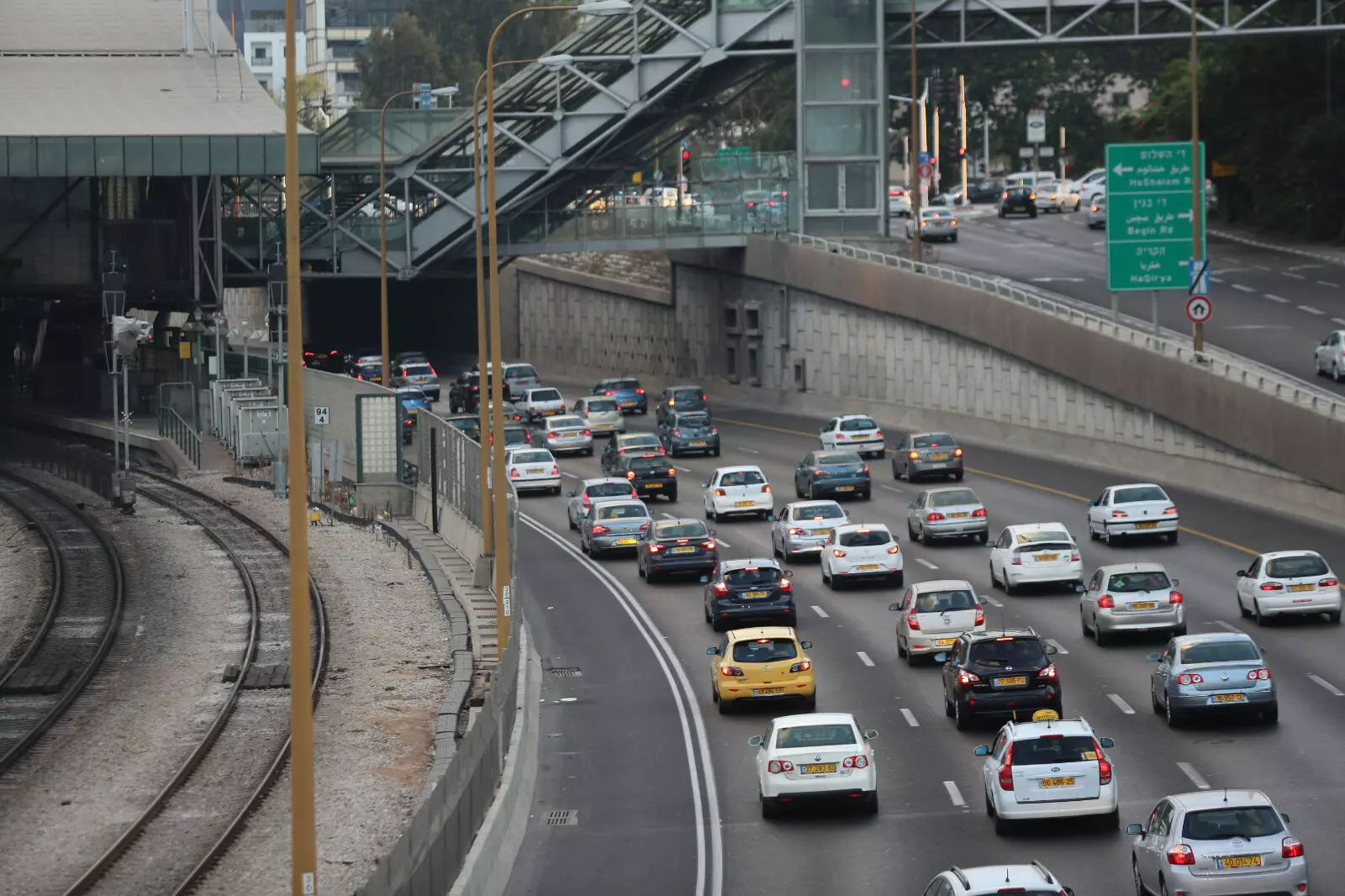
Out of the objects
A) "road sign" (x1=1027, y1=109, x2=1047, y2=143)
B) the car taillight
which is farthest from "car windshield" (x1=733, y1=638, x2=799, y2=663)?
"road sign" (x1=1027, y1=109, x2=1047, y2=143)

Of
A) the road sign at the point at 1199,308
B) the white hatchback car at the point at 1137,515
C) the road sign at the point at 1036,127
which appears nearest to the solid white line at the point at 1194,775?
the white hatchback car at the point at 1137,515

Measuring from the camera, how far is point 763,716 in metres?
32.8

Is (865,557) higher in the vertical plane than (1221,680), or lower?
higher

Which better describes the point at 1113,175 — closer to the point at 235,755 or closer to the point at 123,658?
the point at 123,658

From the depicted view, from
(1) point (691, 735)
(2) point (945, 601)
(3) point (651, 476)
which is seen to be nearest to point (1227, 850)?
(1) point (691, 735)

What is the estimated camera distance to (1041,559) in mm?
41656

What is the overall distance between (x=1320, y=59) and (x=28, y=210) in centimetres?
5239

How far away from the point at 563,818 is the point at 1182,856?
9.17m

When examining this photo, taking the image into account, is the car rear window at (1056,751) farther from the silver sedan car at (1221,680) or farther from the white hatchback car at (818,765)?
the silver sedan car at (1221,680)

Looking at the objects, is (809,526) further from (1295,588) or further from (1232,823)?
(1232,823)

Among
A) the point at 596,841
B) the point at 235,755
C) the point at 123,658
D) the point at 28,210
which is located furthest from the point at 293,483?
the point at 28,210

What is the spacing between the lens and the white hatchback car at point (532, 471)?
6181 cm

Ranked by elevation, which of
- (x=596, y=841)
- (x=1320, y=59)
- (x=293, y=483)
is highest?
(x=1320, y=59)

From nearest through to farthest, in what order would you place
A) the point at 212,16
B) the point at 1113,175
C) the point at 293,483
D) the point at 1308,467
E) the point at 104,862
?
1. the point at 293,483
2. the point at 104,862
3. the point at 1308,467
4. the point at 1113,175
5. the point at 212,16
